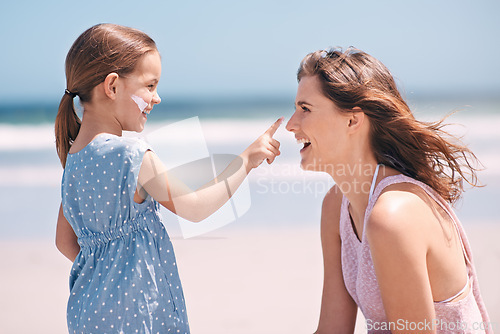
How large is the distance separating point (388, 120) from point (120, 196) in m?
1.14

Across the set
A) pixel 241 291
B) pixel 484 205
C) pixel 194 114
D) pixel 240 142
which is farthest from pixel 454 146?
pixel 194 114

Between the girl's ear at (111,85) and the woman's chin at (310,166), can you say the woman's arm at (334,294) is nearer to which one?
the woman's chin at (310,166)

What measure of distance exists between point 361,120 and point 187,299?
2.27 meters

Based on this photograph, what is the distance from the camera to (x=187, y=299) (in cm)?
404

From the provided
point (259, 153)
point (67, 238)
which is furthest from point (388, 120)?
point (67, 238)

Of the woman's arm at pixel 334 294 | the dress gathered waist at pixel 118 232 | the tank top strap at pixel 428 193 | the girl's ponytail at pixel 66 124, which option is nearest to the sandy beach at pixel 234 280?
the woman's arm at pixel 334 294

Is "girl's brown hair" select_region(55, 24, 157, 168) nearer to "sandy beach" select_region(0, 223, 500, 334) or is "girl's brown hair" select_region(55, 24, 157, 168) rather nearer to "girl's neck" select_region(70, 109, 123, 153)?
"girl's neck" select_region(70, 109, 123, 153)

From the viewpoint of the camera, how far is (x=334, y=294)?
2.49 m

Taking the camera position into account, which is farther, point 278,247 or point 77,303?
point 278,247

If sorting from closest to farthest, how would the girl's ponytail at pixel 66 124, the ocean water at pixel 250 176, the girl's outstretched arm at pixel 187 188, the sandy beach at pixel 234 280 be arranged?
the girl's outstretched arm at pixel 187 188 < the girl's ponytail at pixel 66 124 < the sandy beach at pixel 234 280 < the ocean water at pixel 250 176

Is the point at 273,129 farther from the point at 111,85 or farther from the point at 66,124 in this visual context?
the point at 66,124

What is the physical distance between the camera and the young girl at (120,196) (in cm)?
216

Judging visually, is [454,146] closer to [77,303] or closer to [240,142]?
→ [77,303]

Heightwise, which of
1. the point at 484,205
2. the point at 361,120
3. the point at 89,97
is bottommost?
the point at 484,205
